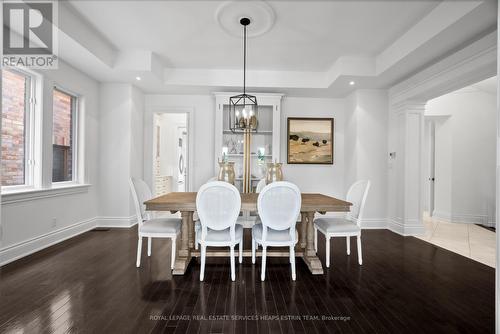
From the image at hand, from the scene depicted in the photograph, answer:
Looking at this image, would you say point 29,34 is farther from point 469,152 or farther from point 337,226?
point 469,152

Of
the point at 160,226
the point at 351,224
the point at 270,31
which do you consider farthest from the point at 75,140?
the point at 351,224

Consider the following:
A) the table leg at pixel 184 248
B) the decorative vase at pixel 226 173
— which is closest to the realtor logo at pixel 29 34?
the decorative vase at pixel 226 173

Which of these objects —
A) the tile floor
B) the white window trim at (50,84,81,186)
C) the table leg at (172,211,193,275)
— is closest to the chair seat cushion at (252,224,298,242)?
the table leg at (172,211,193,275)

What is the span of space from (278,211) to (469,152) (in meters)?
5.20

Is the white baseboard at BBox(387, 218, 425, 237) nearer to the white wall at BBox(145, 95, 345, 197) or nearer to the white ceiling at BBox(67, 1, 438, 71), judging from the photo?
the white wall at BBox(145, 95, 345, 197)

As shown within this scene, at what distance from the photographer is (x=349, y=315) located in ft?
6.66

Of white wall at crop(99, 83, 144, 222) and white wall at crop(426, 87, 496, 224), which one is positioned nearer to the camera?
white wall at crop(99, 83, 144, 222)

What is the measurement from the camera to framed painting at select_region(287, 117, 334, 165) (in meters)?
5.36

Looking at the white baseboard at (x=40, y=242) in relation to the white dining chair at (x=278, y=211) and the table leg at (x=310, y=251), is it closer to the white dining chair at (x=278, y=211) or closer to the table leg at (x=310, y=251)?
the white dining chair at (x=278, y=211)

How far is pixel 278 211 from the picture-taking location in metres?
2.56

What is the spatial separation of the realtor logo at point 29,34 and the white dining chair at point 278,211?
2.85 metres

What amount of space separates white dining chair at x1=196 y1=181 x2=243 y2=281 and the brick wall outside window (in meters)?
2.47

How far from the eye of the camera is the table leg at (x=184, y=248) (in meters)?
2.78

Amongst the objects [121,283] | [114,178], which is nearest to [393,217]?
[121,283]
